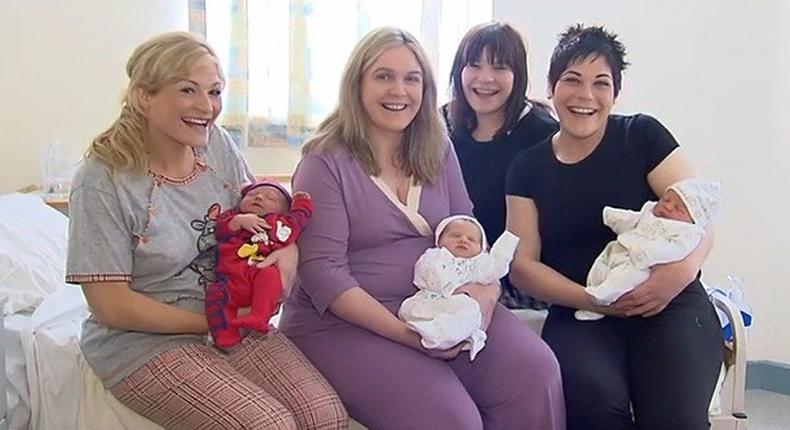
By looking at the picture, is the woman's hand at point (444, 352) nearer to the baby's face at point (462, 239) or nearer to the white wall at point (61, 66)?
the baby's face at point (462, 239)

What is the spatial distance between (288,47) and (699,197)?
1.92 meters

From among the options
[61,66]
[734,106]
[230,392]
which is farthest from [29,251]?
[734,106]

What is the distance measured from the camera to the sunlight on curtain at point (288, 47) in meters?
3.08

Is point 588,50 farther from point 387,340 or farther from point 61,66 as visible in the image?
point 61,66

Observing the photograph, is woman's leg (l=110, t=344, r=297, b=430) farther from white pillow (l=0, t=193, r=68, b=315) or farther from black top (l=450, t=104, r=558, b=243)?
black top (l=450, t=104, r=558, b=243)

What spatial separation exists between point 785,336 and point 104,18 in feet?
9.58

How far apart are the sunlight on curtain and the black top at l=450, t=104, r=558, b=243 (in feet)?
3.68

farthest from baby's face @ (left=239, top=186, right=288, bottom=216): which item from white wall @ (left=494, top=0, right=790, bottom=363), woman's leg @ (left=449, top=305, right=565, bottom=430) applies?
white wall @ (left=494, top=0, right=790, bottom=363)

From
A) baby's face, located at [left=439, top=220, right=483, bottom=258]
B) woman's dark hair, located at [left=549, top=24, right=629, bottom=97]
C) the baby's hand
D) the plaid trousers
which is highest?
woman's dark hair, located at [left=549, top=24, right=629, bottom=97]

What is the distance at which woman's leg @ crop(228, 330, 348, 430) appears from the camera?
1.52 m

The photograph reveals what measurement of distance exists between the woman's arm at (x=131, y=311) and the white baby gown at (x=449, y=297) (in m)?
0.48

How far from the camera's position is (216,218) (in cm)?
165

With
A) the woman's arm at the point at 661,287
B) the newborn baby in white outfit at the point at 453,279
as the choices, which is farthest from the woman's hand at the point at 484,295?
the woman's arm at the point at 661,287

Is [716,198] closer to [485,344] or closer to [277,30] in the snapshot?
[485,344]
